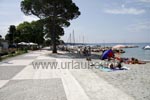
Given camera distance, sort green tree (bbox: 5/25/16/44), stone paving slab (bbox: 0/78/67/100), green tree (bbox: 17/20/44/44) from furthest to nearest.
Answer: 1. green tree (bbox: 5/25/16/44)
2. green tree (bbox: 17/20/44/44)
3. stone paving slab (bbox: 0/78/67/100)

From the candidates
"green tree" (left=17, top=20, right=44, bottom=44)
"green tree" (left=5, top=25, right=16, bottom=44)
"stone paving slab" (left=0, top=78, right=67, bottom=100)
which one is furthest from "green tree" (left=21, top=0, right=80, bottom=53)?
"green tree" (left=5, top=25, right=16, bottom=44)

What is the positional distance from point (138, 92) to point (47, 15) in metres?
33.9

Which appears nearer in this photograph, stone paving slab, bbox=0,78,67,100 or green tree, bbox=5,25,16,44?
stone paving slab, bbox=0,78,67,100

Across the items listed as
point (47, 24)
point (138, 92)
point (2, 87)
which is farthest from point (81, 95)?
point (47, 24)

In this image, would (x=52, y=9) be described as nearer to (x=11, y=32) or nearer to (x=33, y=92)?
(x=33, y=92)

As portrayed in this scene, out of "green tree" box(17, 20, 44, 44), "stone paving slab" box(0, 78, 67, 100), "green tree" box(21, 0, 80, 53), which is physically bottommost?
"stone paving slab" box(0, 78, 67, 100)

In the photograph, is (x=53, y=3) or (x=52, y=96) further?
(x=53, y=3)

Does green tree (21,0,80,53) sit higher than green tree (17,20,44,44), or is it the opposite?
green tree (21,0,80,53)

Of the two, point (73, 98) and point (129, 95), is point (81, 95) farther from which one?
point (129, 95)

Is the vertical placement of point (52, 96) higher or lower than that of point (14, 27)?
lower

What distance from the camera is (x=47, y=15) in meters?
41.2

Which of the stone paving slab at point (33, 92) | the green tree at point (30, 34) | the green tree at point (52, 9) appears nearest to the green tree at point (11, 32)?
the green tree at point (30, 34)

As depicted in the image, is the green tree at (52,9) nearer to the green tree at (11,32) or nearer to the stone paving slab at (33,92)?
the stone paving slab at (33,92)

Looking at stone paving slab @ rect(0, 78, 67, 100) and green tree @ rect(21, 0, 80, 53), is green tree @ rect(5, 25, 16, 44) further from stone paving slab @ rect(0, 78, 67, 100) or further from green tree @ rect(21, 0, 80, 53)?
stone paving slab @ rect(0, 78, 67, 100)
